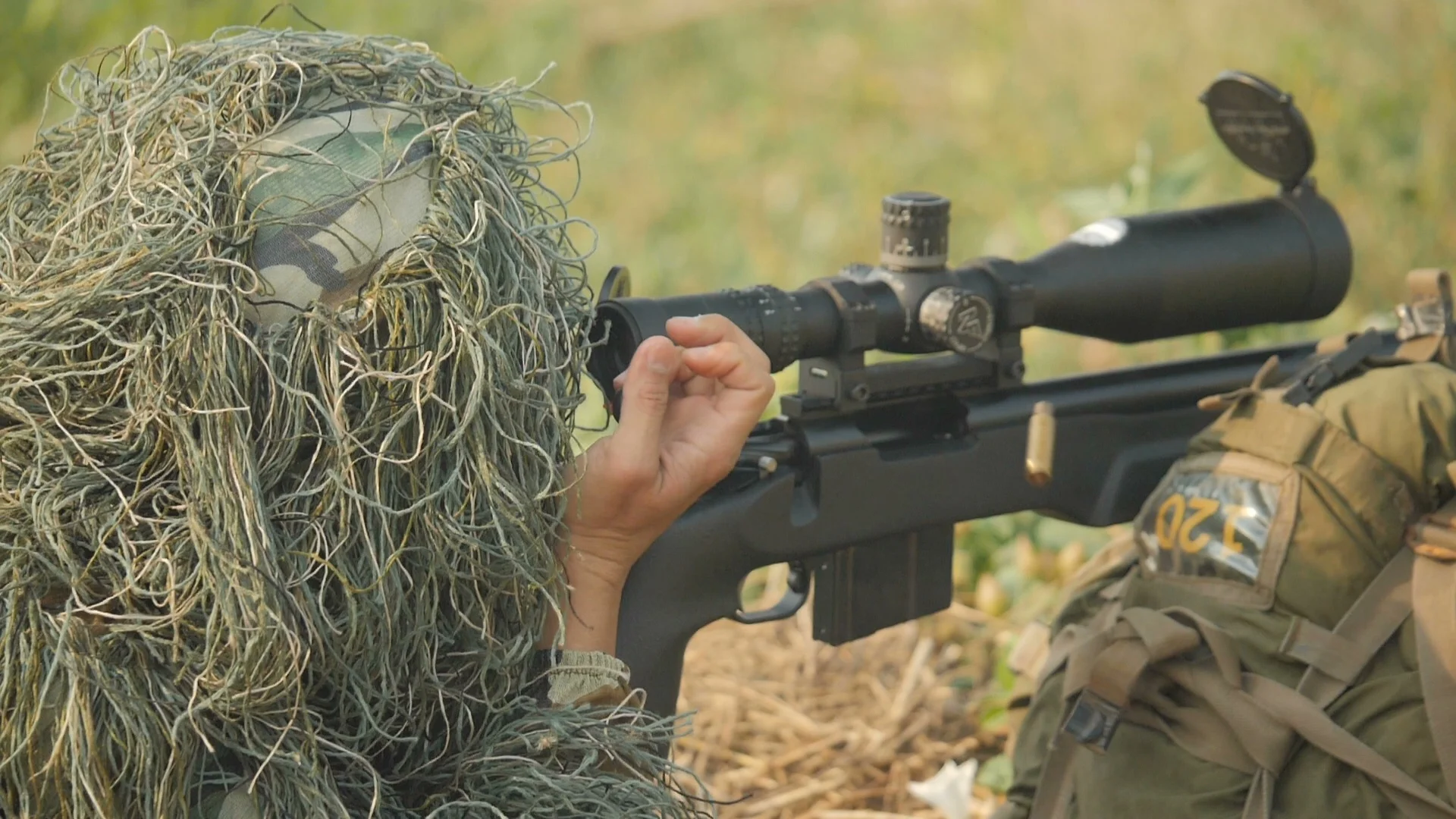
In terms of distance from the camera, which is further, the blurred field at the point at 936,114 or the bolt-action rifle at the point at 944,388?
the blurred field at the point at 936,114

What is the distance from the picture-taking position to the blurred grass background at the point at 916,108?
14.1 ft

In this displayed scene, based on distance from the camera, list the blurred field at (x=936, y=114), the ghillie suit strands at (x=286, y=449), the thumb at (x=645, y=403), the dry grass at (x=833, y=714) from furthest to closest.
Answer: the blurred field at (x=936, y=114)
the dry grass at (x=833, y=714)
the thumb at (x=645, y=403)
the ghillie suit strands at (x=286, y=449)

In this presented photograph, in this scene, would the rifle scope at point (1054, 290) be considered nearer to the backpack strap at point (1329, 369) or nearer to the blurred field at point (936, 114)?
the backpack strap at point (1329, 369)

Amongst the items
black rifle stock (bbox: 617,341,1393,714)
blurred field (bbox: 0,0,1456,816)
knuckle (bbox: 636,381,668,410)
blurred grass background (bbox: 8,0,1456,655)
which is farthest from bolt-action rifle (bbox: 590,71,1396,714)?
blurred grass background (bbox: 8,0,1456,655)

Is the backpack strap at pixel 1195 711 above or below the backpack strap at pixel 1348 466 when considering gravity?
below

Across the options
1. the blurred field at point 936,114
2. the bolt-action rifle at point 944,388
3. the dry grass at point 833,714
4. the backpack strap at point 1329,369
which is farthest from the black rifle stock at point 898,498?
the blurred field at point 936,114

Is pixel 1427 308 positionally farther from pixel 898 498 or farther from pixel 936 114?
pixel 936 114

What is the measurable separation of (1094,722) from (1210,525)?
0.95 feet

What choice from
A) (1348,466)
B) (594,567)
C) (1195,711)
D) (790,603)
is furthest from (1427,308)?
(594,567)

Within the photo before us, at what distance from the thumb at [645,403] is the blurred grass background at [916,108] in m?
1.72

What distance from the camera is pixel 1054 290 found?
2016 millimetres

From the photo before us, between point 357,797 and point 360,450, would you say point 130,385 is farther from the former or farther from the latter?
point 357,797

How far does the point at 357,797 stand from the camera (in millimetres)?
1345

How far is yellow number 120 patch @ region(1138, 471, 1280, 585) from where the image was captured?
72.1 inches
